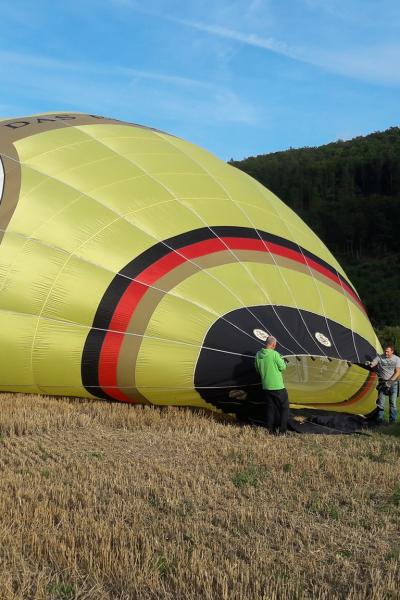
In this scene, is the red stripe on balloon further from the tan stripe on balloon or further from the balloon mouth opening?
the balloon mouth opening

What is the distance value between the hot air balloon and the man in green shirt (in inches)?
Answer: 6.8

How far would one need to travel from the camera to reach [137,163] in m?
7.43

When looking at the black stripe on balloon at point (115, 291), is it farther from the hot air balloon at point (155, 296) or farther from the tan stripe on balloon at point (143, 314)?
the tan stripe on balloon at point (143, 314)

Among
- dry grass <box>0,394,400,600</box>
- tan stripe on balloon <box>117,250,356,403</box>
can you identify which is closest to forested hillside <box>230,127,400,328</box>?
tan stripe on balloon <box>117,250,356,403</box>

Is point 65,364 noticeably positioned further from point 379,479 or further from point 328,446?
point 379,479

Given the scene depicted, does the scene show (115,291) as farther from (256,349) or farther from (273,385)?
(273,385)

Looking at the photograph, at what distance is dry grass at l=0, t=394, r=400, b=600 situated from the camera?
2863mm

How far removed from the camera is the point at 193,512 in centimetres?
378

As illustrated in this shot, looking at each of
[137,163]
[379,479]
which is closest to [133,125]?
[137,163]

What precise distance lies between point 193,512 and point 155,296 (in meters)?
2.66

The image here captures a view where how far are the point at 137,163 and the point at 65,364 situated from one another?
106 inches

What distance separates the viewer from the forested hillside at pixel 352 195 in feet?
197

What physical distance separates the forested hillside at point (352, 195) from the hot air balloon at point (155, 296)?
33.6 metres

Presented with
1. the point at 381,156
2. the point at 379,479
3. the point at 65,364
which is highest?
the point at 381,156
